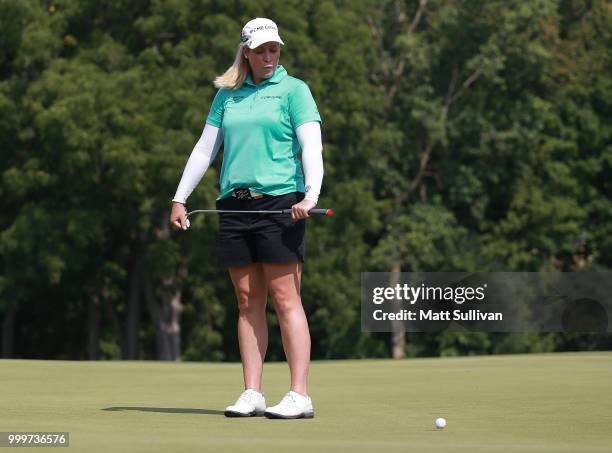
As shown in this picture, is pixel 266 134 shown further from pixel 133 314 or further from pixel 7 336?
pixel 7 336

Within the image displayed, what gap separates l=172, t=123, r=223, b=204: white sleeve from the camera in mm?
7762

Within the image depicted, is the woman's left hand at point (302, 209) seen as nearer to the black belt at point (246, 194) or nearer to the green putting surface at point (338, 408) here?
the black belt at point (246, 194)

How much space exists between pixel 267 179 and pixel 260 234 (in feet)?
0.89

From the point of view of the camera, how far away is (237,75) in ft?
24.7

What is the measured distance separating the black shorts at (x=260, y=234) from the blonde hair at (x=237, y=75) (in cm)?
56

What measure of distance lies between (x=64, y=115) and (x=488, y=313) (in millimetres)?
13637

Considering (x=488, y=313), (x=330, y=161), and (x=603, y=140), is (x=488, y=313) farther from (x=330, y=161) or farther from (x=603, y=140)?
(x=603, y=140)

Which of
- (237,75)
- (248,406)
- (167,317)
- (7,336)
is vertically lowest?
(7,336)

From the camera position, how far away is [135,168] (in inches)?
1267

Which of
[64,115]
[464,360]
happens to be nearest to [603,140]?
[64,115]

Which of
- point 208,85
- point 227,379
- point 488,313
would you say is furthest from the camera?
point 208,85

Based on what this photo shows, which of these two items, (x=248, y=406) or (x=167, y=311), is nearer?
(x=248, y=406)

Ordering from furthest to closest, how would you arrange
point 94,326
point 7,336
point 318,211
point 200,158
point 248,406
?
point 7,336, point 94,326, point 200,158, point 248,406, point 318,211

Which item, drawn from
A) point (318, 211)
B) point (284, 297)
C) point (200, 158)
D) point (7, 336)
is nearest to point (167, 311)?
point (7, 336)
